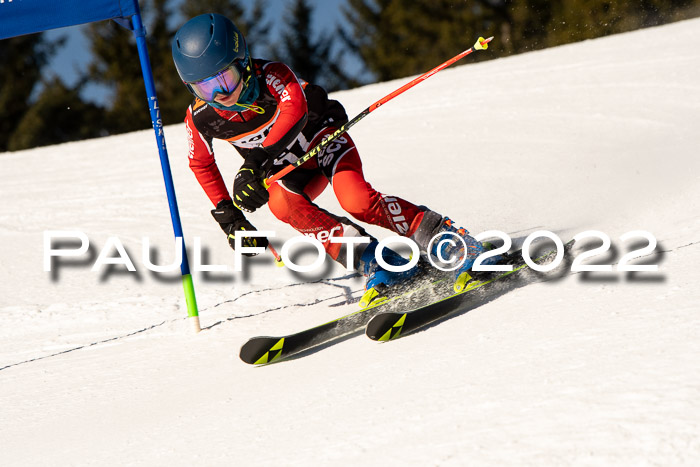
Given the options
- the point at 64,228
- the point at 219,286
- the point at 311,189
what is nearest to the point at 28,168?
the point at 64,228

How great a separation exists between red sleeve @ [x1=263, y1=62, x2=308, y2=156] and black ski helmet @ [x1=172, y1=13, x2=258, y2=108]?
244 mm

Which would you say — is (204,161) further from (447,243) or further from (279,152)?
(447,243)

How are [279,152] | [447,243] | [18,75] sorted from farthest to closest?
[18,75], [447,243], [279,152]

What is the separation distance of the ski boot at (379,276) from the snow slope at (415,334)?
14.2 inches

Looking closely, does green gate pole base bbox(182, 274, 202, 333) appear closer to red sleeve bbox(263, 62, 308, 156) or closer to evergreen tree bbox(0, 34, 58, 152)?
red sleeve bbox(263, 62, 308, 156)

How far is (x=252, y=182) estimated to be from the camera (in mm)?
3316

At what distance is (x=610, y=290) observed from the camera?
2.92m

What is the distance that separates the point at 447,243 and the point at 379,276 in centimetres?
38

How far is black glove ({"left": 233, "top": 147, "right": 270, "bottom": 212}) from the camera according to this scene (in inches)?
131

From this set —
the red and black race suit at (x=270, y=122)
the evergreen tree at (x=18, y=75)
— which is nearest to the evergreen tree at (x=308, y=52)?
the evergreen tree at (x=18, y=75)

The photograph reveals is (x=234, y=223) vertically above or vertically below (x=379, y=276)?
above

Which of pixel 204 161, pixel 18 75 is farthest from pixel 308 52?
pixel 204 161

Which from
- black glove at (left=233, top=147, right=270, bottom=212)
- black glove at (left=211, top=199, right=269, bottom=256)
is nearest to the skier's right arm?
black glove at (left=211, top=199, right=269, bottom=256)

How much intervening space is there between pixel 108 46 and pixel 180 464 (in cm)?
2988
